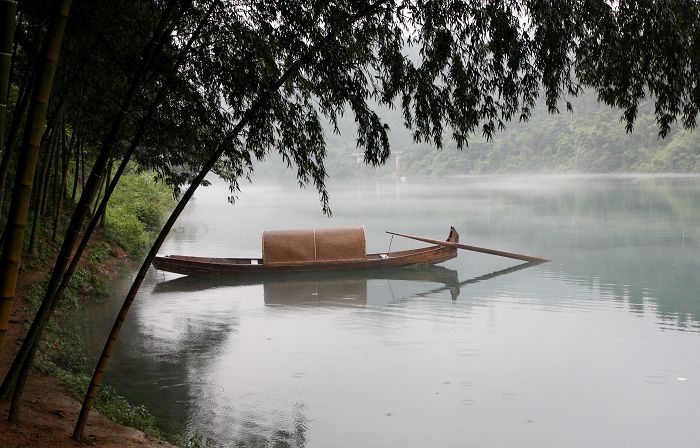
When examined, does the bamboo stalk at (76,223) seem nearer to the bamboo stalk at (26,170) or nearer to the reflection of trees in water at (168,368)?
the bamboo stalk at (26,170)

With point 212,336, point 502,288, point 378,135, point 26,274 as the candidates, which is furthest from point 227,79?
point 502,288

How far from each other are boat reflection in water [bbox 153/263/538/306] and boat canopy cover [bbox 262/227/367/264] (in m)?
0.37

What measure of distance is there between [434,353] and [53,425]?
5328 millimetres

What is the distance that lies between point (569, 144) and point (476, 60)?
6460 cm

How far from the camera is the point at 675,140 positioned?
176 feet

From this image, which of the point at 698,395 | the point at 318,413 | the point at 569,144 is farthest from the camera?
the point at 569,144

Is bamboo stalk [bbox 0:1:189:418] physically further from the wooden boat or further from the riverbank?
the wooden boat

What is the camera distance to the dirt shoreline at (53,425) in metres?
4.90

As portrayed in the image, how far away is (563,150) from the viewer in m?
66.7

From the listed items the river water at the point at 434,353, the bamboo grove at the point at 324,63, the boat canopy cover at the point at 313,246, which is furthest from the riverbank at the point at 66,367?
the boat canopy cover at the point at 313,246

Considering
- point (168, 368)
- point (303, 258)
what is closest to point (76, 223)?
point (168, 368)

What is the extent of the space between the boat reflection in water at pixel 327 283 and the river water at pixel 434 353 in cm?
7

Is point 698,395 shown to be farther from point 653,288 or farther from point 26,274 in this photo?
point 26,274

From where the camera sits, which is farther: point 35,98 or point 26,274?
point 26,274
